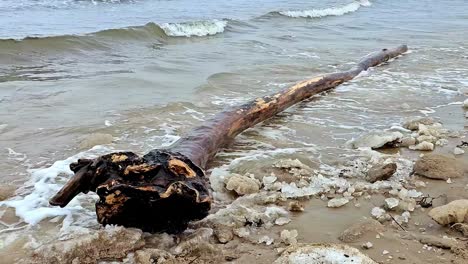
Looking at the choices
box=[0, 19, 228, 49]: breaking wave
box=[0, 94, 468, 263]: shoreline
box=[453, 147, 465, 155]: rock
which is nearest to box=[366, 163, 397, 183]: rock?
box=[0, 94, 468, 263]: shoreline

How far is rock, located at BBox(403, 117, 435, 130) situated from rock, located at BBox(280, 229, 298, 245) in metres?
3.02

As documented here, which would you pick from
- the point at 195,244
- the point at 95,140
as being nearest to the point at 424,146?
the point at 195,244

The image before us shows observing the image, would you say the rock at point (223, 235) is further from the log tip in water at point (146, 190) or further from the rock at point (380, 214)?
the rock at point (380, 214)

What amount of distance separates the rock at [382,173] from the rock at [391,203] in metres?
0.42

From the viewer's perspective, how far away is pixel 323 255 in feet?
9.54

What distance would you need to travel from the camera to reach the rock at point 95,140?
17.0 ft

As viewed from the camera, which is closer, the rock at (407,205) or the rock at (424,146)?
the rock at (407,205)

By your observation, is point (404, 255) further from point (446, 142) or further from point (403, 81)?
point (403, 81)

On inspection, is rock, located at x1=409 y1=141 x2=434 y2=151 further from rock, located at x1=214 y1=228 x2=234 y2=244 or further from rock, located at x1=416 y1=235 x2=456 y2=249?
rock, located at x1=214 y1=228 x2=234 y2=244

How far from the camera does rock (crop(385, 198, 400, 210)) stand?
370 cm

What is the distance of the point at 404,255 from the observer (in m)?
3.04

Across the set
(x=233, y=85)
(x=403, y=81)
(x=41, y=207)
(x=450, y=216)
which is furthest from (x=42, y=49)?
(x=450, y=216)

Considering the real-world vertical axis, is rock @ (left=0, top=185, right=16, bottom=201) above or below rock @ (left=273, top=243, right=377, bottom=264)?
below

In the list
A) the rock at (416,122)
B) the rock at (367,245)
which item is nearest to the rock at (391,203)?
the rock at (367,245)
